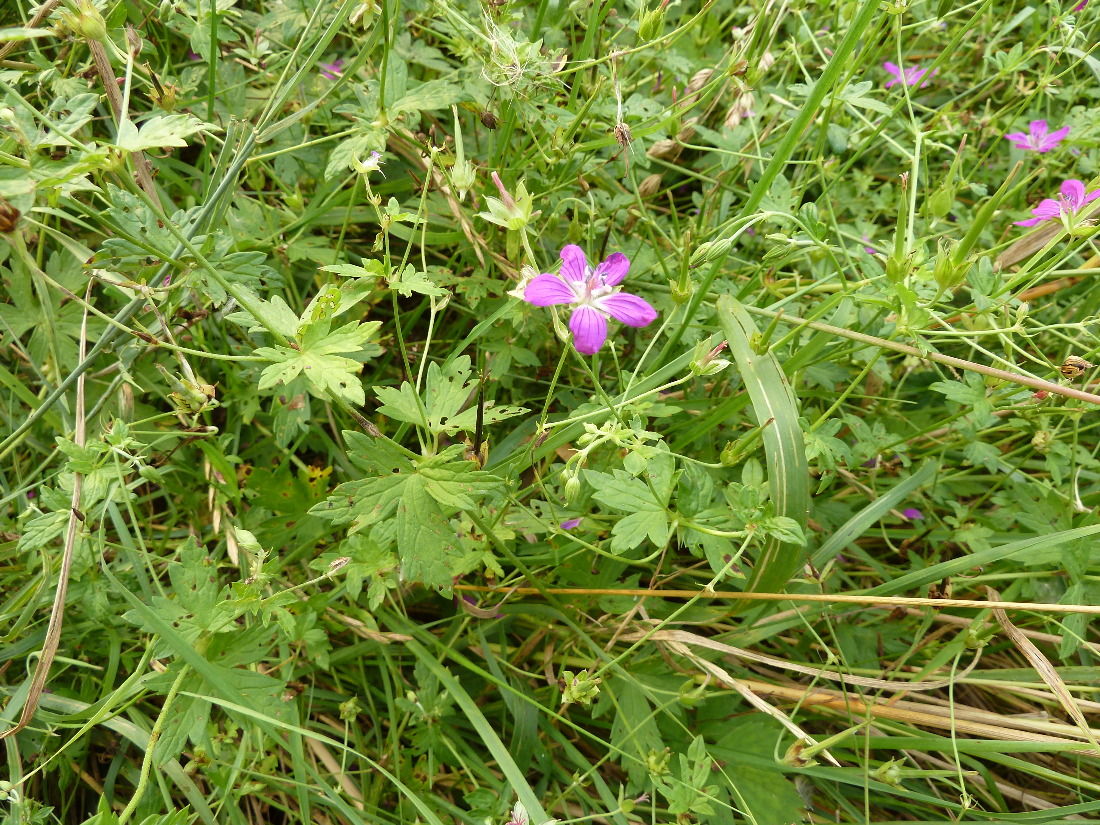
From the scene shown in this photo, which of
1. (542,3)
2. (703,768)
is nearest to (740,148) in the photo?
(542,3)

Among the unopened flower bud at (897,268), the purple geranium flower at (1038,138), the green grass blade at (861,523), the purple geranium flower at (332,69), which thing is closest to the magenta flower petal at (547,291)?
the unopened flower bud at (897,268)

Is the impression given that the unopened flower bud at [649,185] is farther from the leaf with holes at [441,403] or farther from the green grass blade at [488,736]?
the green grass blade at [488,736]

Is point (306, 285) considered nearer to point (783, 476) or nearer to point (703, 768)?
point (783, 476)

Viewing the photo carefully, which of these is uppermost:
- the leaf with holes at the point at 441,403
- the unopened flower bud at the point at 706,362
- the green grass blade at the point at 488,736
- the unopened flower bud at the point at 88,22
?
the unopened flower bud at the point at 88,22

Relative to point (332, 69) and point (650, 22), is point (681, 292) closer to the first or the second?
point (650, 22)

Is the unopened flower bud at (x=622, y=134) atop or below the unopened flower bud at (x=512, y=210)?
atop

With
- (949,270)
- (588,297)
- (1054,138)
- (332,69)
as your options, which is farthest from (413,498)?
(1054,138)

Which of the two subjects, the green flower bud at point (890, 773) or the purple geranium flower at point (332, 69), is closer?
the green flower bud at point (890, 773)
